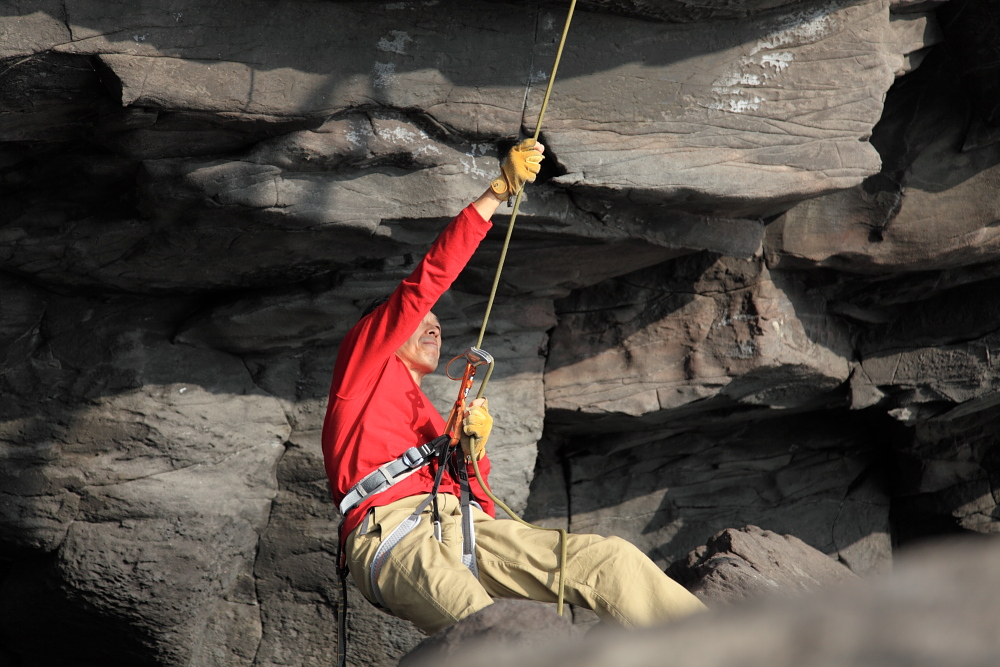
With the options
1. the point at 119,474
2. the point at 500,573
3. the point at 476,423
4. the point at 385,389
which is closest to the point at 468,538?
the point at 500,573

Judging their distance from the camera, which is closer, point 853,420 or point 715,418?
point 715,418

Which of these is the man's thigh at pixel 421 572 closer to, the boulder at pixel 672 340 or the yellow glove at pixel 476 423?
the yellow glove at pixel 476 423

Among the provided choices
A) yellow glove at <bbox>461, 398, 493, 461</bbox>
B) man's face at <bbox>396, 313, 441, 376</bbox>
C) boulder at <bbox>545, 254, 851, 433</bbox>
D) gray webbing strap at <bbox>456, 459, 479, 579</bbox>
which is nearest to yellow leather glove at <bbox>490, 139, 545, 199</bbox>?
man's face at <bbox>396, 313, 441, 376</bbox>

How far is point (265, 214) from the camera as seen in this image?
11.0ft

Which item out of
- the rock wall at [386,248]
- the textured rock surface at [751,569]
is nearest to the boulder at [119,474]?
the rock wall at [386,248]

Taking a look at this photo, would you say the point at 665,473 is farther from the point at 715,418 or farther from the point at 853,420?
the point at 853,420

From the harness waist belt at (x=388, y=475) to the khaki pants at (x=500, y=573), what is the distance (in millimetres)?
85

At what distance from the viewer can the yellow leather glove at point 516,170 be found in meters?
2.96

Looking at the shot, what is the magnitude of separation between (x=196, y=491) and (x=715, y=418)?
3.24m

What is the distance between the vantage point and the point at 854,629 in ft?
1.90

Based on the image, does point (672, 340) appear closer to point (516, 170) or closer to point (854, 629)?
point (516, 170)

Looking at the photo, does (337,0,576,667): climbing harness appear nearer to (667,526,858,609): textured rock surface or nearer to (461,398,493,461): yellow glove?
(461,398,493,461): yellow glove

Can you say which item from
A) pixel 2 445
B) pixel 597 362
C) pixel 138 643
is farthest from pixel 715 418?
pixel 2 445

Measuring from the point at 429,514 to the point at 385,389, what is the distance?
0.51m
